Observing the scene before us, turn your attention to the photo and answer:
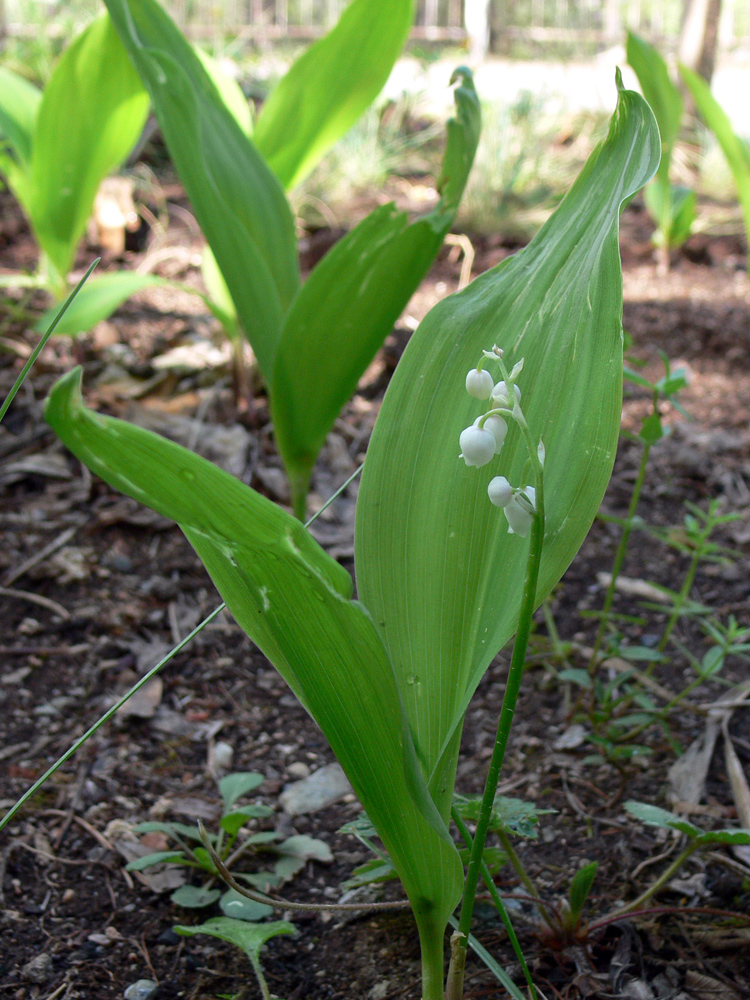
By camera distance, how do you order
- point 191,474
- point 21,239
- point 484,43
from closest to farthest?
point 191,474 < point 21,239 < point 484,43

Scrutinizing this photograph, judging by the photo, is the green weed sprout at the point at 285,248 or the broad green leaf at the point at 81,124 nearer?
the green weed sprout at the point at 285,248

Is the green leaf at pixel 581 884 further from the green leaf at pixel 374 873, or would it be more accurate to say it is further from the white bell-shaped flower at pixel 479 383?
the white bell-shaped flower at pixel 479 383

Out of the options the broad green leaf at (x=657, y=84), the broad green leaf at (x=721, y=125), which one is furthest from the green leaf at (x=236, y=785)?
the broad green leaf at (x=721, y=125)

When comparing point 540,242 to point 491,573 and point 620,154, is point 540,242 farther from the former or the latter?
point 491,573

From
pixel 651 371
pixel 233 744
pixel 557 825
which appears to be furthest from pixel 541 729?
pixel 651 371

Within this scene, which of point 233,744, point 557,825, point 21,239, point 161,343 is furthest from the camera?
point 21,239

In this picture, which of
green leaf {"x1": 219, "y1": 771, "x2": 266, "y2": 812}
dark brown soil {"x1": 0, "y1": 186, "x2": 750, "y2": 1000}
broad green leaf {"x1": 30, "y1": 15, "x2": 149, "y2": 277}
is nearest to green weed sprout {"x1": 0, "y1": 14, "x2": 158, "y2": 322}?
broad green leaf {"x1": 30, "y1": 15, "x2": 149, "y2": 277}
